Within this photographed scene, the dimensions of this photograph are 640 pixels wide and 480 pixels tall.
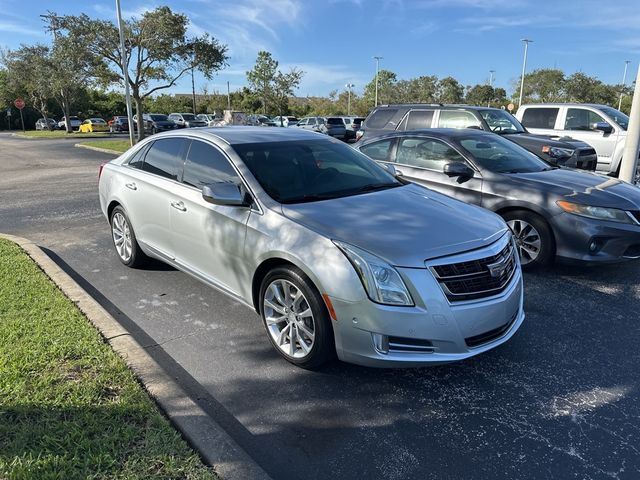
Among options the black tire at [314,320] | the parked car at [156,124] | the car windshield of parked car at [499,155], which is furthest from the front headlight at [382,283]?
the parked car at [156,124]

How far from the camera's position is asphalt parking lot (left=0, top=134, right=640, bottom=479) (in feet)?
8.52

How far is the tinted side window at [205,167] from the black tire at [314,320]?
104 cm

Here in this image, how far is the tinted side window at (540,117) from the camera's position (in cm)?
1224

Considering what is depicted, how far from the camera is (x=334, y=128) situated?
3056 centimetres

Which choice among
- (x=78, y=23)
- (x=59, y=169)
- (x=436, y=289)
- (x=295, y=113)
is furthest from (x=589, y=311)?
(x=295, y=113)

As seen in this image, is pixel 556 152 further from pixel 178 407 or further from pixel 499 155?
pixel 178 407

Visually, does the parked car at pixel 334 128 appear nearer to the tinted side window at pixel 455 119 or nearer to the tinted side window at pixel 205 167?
the tinted side window at pixel 455 119

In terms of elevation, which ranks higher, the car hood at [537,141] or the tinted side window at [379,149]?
the car hood at [537,141]

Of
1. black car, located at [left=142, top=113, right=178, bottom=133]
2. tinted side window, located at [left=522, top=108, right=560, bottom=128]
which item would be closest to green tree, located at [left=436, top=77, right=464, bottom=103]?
black car, located at [left=142, top=113, right=178, bottom=133]

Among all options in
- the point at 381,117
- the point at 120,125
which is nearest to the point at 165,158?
the point at 381,117

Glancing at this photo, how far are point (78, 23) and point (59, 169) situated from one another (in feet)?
37.5

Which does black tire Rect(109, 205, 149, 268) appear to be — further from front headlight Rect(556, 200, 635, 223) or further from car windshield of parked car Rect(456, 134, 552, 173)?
front headlight Rect(556, 200, 635, 223)

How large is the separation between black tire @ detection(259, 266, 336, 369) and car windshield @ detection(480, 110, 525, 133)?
25.5 ft

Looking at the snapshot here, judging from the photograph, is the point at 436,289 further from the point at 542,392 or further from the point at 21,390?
the point at 21,390
